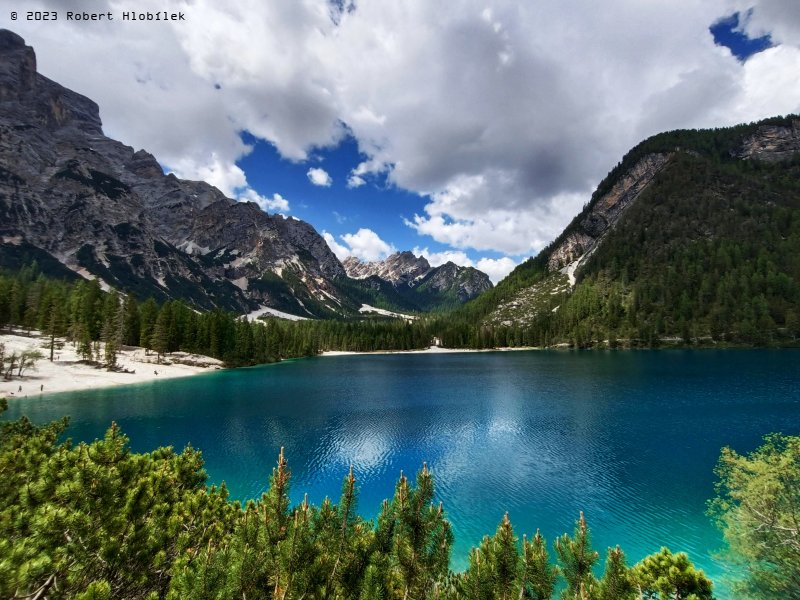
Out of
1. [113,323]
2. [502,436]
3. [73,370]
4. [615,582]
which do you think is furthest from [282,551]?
[113,323]

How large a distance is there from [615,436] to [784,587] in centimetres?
3307

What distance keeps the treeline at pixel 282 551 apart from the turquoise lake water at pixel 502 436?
15063 millimetres

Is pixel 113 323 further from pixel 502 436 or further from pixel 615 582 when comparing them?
pixel 615 582

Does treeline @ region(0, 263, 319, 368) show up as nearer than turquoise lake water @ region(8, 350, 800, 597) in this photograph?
No

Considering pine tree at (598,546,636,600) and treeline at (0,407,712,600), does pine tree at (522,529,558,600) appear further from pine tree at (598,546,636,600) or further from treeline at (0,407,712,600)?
pine tree at (598,546,636,600)

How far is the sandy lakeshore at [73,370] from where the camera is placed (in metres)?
67.3

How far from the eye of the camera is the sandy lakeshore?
67.3 meters

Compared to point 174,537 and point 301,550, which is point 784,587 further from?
point 174,537

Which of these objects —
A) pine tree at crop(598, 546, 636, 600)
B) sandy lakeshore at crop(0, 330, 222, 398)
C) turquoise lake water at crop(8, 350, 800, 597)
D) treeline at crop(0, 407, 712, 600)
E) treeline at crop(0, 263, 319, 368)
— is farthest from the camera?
treeline at crop(0, 263, 319, 368)

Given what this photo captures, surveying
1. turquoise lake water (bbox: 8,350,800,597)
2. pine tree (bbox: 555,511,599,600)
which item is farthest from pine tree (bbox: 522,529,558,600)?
turquoise lake water (bbox: 8,350,800,597)

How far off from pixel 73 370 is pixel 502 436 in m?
92.5

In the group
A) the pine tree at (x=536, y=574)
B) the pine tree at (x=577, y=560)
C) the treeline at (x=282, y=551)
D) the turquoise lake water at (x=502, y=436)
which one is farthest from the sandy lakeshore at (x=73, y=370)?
the pine tree at (x=577, y=560)

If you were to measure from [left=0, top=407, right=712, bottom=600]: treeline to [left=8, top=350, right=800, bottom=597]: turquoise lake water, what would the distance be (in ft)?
49.4

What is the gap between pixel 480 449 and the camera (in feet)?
134
